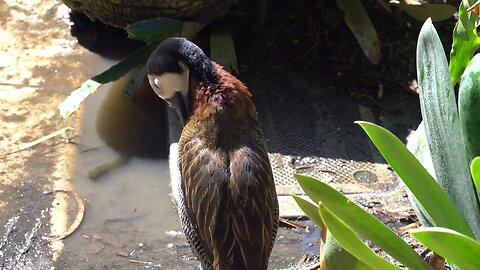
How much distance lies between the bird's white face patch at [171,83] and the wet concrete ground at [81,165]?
0.70m

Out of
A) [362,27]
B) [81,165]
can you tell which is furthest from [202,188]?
[362,27]

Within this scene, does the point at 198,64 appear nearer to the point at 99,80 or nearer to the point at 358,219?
the point at 99,80

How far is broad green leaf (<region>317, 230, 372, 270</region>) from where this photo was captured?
2.23 meters

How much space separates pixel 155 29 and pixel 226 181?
1877 millimetres

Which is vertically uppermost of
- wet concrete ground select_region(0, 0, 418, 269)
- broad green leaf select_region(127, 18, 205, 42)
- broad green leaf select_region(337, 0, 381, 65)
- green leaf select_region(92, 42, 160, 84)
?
broad green leaf select_region(337, 0, 381, 65)

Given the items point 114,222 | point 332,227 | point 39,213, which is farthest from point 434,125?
point 39,213

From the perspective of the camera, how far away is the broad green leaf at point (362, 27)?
4.96 meters

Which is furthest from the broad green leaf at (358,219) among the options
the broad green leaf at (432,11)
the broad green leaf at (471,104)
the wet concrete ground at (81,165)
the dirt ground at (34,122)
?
the broad green leaf at (432,11)

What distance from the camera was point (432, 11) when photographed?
5.15m

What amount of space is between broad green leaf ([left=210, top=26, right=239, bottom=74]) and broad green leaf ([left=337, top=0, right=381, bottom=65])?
745mm

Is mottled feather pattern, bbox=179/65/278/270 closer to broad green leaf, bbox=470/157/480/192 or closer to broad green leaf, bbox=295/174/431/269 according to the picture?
broad green leaf, bbox=295/174/431/269

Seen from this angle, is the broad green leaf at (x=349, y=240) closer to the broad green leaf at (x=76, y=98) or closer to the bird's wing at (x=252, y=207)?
the bird's wing at (x=252, y=207)

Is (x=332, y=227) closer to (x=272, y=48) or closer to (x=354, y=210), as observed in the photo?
(x=354, y=210)

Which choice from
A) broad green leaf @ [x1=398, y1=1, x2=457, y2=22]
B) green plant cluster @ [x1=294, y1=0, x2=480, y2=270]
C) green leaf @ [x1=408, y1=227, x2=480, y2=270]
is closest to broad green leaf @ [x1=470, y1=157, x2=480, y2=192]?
green plant cluster @ [x1=294, y1=0, x2=480, y2=270]
